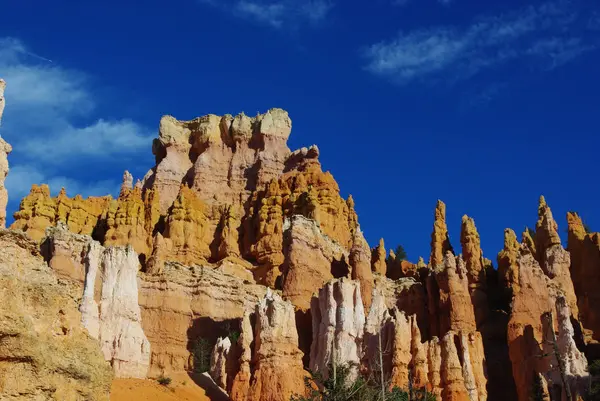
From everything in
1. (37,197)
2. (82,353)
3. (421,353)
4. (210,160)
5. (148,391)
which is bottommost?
(82,353)

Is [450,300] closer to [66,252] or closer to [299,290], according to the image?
[299,290]

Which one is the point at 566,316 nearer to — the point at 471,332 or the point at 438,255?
the point at 471,332

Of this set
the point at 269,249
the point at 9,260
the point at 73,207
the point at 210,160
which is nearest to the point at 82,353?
the point at 9,260

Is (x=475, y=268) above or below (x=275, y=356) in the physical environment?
above

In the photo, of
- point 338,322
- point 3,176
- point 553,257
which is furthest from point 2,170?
point 553,257

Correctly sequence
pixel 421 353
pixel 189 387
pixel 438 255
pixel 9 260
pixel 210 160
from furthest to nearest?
1. pixel 210 160
2. pixel 438 255
3. pixel 421 353
4. pixel 189 387
5. pixel 9 260

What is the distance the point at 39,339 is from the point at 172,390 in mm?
41234

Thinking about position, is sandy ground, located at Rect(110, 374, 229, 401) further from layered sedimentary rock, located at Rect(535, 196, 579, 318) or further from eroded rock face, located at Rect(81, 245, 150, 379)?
layered sedimentary rock, located at Rect(535, 196, 579, 318)

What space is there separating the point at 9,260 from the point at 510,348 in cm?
5637

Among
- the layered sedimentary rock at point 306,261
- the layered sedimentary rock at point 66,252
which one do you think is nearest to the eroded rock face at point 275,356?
the layered sedimentary rock at point 306,261

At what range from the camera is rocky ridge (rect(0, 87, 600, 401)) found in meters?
59.9

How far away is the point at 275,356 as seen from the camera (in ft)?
192

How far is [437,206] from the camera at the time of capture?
8544cm

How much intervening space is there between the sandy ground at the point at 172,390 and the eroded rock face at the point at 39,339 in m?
32.7
